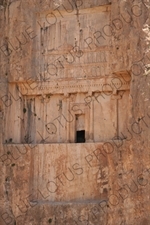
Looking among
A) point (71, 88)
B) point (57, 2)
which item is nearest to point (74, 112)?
point (71, 88)

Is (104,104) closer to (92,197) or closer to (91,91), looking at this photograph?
(91,91)

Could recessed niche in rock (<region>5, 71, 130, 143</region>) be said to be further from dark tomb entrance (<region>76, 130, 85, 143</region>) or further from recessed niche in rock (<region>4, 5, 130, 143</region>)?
dark tomb entrance (<region>76, 130, 85, 143</region>)

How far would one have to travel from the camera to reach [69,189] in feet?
52.9

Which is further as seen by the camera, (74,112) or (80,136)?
(80,136)

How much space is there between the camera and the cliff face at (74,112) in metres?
15.2

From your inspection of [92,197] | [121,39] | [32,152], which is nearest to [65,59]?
[121,39]

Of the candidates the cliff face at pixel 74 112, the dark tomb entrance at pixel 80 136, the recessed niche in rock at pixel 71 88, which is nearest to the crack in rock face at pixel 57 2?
the cliff face at pixel 74 112

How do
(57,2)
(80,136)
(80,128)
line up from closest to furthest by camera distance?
(80,128) → (80,136) → (57,2)

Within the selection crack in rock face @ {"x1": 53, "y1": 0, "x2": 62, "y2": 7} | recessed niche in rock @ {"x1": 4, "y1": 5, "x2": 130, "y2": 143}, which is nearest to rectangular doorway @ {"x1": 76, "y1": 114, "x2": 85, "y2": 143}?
recessed niche in rock @ {"x1": 4, "y1": 5, "x2": 130, "y2": 143}

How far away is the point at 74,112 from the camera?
1664 cm

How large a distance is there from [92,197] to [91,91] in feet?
10.3

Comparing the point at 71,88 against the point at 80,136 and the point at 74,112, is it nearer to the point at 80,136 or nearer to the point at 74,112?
the point at 74,112

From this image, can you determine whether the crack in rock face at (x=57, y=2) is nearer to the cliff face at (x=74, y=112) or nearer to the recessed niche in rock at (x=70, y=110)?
the cliff face at (x=74, y=112)

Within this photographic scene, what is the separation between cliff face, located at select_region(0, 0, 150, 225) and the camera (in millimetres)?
15195
